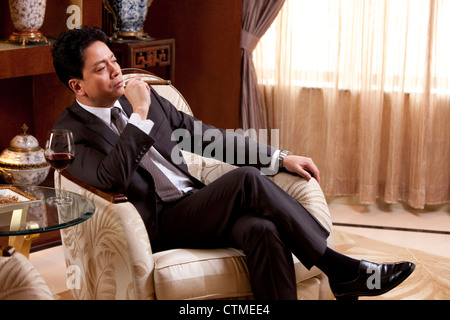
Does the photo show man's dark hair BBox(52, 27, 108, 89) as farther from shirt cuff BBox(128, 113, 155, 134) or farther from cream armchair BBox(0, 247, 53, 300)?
cream armchair BBox(0, 247, 53, 300)

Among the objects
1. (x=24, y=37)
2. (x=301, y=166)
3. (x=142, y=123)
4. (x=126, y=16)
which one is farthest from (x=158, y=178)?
(x=126, y=16)

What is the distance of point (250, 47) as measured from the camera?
3.95m

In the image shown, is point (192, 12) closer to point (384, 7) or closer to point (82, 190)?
point (384, 7)

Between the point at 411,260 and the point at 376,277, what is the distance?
117 centimetres

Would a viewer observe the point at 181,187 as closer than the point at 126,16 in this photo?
Yes

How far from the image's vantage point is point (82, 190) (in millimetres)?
2316

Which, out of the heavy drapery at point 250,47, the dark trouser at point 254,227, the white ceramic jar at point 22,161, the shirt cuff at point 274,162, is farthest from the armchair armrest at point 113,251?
the heavy drapery at point 250,47

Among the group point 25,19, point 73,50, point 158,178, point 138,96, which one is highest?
point 25,19

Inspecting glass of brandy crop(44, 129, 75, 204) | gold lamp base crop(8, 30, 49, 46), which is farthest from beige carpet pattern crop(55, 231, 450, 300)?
gold lamp base crop(8, 30, 49, 46)

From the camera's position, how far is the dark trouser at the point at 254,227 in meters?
2.17

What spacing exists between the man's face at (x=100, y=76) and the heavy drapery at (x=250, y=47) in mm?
1580

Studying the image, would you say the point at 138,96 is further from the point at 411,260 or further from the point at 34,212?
the point at 411,260

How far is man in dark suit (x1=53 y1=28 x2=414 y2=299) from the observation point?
2.22 metres
